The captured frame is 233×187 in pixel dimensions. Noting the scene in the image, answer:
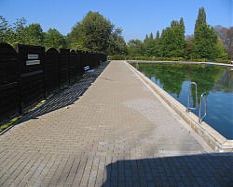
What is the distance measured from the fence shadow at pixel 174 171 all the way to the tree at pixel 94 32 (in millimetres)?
66099

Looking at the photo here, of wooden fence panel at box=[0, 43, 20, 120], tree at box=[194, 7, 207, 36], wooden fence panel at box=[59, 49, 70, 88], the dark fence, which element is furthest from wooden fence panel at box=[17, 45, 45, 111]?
tree at box=[194, 7, 207, 36]

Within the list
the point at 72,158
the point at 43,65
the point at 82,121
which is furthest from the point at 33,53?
the point at 72,158

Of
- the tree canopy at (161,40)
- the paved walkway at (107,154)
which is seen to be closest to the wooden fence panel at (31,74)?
the paved walkway at (107,154)

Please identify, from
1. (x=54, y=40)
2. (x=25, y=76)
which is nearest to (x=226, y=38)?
(x=54, y=40)

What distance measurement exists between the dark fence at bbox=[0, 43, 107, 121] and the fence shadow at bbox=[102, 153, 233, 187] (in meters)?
3.75

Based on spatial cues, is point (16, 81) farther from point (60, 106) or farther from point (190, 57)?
point (190, 57)

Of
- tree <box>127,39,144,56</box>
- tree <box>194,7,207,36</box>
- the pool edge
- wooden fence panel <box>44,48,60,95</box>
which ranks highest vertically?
tree <box>194,7,207,36</box>

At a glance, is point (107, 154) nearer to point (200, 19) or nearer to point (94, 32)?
point (94, 32)

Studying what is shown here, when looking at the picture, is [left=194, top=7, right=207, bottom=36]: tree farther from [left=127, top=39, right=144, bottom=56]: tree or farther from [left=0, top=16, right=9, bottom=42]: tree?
[left=0, top=16, right=9, bottom=42]: tree

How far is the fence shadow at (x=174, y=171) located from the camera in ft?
15.3

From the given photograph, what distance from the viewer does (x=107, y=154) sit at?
5836 millimetres

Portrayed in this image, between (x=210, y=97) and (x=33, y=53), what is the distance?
30.6 ft

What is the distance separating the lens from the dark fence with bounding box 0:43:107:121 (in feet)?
26.2

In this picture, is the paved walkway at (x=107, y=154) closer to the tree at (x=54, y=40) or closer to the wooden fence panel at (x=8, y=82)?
the wooden fence panel at (x=8, y=82)
